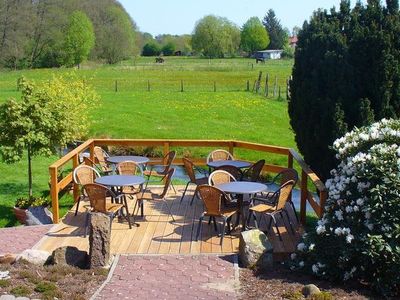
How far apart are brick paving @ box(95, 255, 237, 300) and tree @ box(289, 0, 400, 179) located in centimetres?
299

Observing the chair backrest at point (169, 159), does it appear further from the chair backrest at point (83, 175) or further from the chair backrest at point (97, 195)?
the chair backrest at point (97, 195)

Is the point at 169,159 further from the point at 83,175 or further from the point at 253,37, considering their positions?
the point at 253,37

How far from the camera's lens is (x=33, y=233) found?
370 inches

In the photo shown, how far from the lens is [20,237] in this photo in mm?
9227

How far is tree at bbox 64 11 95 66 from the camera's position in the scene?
6956 centimetres

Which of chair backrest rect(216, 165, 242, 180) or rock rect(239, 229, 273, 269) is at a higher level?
chair backrest rect(216, 165, 242, 180)

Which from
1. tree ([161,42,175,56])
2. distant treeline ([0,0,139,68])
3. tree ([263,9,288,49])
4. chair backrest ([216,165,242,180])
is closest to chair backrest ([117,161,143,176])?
chair backrest ([216,165,242,180])

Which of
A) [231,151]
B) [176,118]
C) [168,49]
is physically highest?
[168,49]

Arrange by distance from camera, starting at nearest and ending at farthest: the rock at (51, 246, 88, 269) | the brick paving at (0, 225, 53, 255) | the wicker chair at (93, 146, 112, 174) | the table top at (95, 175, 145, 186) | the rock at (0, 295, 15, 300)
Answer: the rock at (0, 295, 15, 300), the rock at (51, 246, 88, 269), the brick paving at (0, 225, 53, 255), the table top at (95, 175, 145, 186), the wicker chair at (93, 146, 112, 174)

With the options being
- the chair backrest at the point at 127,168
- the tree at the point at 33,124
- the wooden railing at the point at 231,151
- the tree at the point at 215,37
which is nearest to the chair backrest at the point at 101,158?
the wooden railing at the point at 231,151

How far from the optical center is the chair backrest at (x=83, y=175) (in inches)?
397

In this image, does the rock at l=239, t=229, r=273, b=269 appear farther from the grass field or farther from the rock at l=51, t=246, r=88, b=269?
the grass field

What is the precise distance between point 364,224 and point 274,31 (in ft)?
371

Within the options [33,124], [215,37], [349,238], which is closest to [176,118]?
[33,124]
